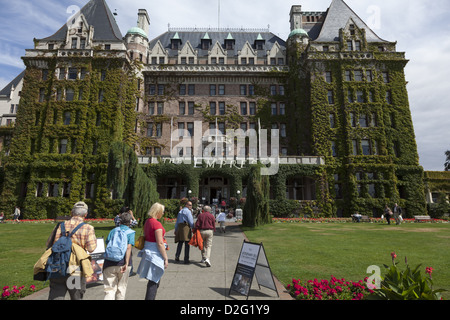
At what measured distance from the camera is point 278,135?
38.9m

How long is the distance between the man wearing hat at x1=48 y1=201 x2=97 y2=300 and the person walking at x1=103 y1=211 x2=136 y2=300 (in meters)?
0.50

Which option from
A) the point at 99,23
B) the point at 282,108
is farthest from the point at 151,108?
the point at 282,108

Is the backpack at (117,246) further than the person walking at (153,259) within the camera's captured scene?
No

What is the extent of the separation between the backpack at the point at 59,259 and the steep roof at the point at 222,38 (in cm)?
4432

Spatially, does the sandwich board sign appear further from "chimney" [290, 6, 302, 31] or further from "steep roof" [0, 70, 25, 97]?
"steep roof" [0, 70, 25, 97]

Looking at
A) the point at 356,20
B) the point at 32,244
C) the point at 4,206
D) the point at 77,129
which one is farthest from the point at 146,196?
the point at 356,20

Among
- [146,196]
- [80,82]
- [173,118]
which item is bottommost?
[146,196]

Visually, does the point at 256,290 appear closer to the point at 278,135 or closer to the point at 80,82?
the point at 278,135

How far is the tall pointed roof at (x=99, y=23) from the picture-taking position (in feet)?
124

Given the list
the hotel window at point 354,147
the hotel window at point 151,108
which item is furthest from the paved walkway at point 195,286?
the hotel window at point 151,108

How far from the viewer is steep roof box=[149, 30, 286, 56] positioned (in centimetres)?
4475

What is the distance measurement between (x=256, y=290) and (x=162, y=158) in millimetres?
28636

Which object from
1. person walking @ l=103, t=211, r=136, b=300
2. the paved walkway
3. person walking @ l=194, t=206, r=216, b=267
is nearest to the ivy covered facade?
person walking @ l=194, t=206, r=216, b=267

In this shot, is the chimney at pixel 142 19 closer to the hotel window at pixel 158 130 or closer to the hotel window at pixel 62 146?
the hotel window at pixel 158 130
